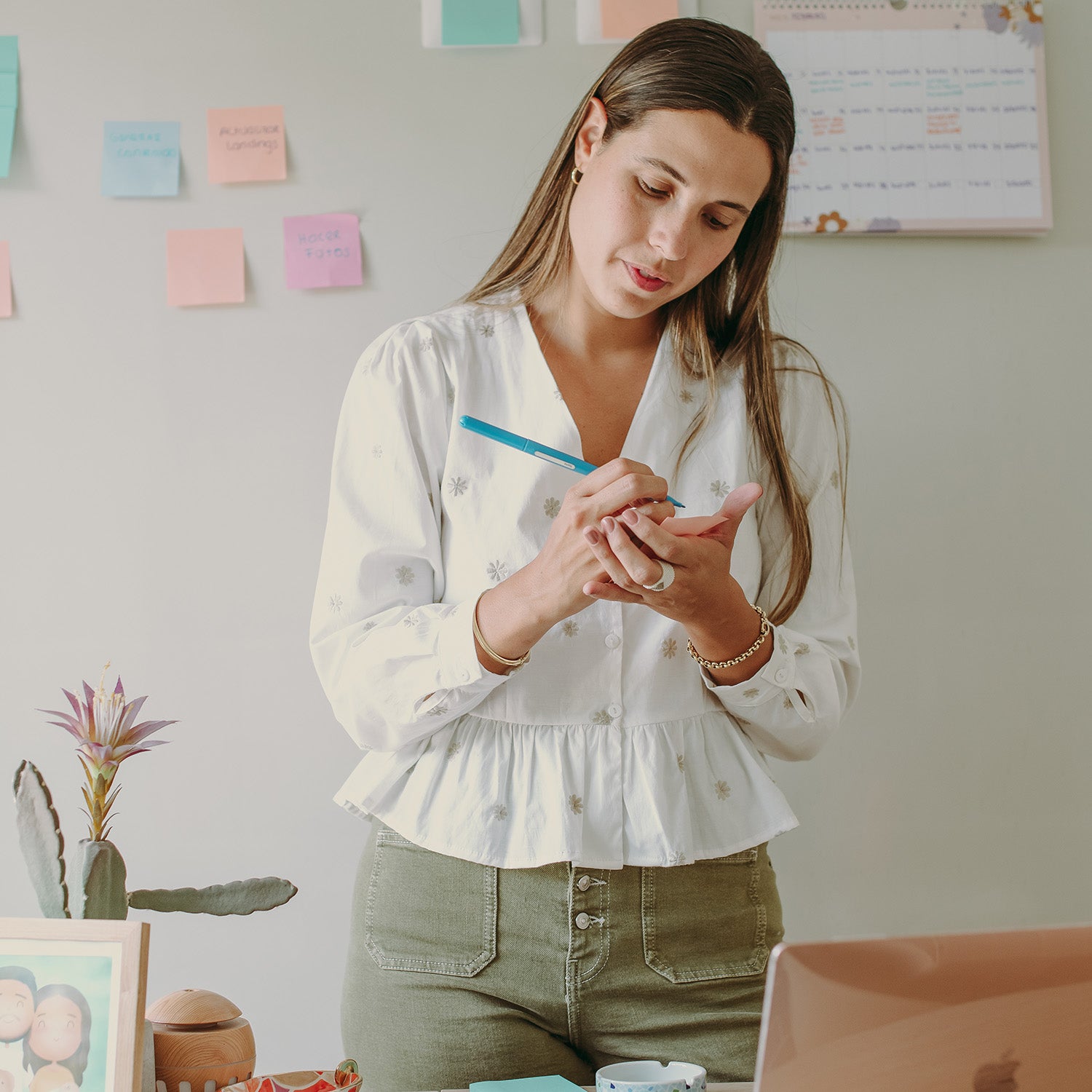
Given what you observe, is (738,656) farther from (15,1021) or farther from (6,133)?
(6,133)

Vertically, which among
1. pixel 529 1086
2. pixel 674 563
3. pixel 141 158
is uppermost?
pixel 141 158

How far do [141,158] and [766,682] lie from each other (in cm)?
100

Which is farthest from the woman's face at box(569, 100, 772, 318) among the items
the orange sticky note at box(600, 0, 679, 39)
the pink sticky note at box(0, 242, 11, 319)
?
the pink sticky note at box(0, 242, 11, 319)

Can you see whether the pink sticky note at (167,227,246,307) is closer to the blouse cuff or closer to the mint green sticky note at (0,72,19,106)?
the mint green sticky note at (0,72,19,106)

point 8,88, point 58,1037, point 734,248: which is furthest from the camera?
point 8,88

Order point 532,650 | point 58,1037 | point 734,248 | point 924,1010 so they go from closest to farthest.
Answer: point 924,1010 < point 58,1037 < point 532,650 < point 734,248

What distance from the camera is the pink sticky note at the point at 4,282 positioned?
1.39 m

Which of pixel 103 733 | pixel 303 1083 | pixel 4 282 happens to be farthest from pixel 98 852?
pixel 4 282

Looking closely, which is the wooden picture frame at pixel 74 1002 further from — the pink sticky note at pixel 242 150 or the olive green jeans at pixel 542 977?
the pink sticky note at pixel 242 150

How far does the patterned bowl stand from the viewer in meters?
0.69

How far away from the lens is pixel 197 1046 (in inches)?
28.7

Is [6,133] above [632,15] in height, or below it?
below

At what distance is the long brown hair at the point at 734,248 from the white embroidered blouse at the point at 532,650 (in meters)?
0.02

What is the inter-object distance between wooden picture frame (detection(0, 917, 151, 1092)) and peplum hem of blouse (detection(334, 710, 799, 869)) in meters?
0.32
